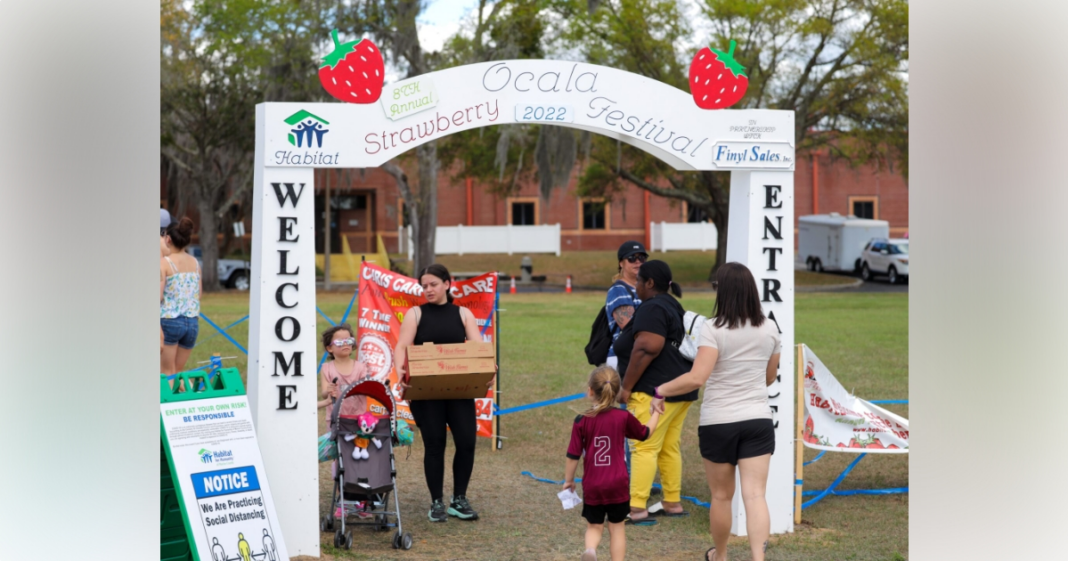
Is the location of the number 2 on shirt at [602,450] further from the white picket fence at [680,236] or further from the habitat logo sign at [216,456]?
the white picket fence at [680,236]

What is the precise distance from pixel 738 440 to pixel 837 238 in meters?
34.8

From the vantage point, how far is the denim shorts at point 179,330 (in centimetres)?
732

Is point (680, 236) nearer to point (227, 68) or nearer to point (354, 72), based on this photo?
point (227, 68)

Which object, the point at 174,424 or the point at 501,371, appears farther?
the point at 501,371

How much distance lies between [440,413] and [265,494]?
1377mm

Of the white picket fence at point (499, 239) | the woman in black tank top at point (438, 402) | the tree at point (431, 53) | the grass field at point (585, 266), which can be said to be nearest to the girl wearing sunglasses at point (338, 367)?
the woman in black tank top at point (438, 402)

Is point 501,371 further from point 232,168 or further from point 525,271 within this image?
point 525,271

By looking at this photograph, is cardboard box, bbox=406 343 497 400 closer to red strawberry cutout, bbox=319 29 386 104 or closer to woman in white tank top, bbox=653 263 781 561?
woman in white tank top, bbox=653 263 781 561

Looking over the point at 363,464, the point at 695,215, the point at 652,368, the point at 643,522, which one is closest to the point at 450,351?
the point at 363,464

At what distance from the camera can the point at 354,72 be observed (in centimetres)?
575

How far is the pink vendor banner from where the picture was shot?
6.79 meters

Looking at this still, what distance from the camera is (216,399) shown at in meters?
5.20

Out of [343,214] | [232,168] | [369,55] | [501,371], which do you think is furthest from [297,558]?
[343,214]

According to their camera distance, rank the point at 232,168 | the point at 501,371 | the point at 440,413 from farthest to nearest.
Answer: the point at 232,168, the point at 501,371, the point at 440,413
